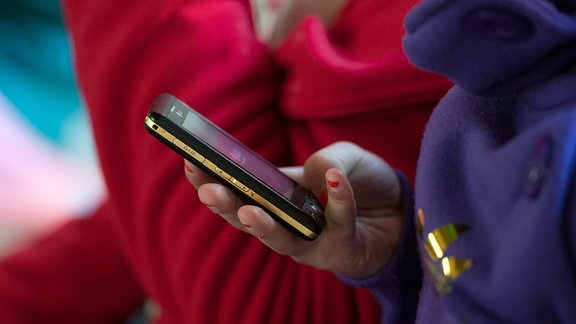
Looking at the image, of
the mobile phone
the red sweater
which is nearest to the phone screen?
the mobile phone

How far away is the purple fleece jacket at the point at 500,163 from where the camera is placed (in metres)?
0.26

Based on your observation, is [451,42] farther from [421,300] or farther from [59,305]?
[59,305]

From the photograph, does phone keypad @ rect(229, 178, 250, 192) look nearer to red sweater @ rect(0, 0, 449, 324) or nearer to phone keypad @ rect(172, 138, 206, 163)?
phone keypad @ rect(172, 138, 206, 163)

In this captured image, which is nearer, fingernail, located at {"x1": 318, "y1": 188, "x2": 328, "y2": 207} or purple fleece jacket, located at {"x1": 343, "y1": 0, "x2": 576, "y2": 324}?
purple fleece jacket, located at {"x1": 343, "y1": 0, "x2": 576, "y2": 324}

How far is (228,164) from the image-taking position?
14.0 inches

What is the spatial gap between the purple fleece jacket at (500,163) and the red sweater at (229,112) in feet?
0.40

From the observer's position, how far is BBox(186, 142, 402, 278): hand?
0.36 metres

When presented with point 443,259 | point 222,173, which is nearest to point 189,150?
point 222,173

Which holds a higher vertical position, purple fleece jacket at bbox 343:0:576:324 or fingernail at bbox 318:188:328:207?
purple fleece jacket at bbox 343:0:576:324

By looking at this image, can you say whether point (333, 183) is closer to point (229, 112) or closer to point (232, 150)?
point (232, 150)

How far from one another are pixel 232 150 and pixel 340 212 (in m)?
0.08

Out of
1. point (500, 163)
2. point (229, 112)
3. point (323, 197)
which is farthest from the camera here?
point (229, 112)

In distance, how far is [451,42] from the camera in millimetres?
289

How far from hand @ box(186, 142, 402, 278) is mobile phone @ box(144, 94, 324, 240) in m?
0.01
